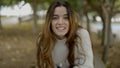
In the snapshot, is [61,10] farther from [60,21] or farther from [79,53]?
[79,53]

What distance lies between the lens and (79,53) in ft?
8.57

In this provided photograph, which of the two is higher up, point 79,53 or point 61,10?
point 61,10

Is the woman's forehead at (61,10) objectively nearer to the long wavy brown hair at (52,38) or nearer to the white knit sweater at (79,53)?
the long wavy brown hair at (52,38)

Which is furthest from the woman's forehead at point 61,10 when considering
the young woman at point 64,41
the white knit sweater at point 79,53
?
the white knit sweater at point 79,53

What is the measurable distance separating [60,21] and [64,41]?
19 centimetres

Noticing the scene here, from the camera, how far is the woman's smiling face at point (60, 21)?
2.60 m

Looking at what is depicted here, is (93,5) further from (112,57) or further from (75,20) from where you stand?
(75,20)

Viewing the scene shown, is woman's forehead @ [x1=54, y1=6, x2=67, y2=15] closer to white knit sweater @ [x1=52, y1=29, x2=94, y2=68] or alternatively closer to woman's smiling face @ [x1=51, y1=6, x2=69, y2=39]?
woman's smiling face @ [x1=51, y1=6, x2=69, y2=39]

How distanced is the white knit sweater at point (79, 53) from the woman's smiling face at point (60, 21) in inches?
3.4

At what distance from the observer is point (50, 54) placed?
2.62 meters

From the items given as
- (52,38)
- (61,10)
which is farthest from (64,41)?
(61,10)

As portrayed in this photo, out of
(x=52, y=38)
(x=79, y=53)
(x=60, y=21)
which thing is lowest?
(x=79, y=53)

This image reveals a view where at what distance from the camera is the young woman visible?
2.61 meters

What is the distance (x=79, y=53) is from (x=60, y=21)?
32 centimetres
